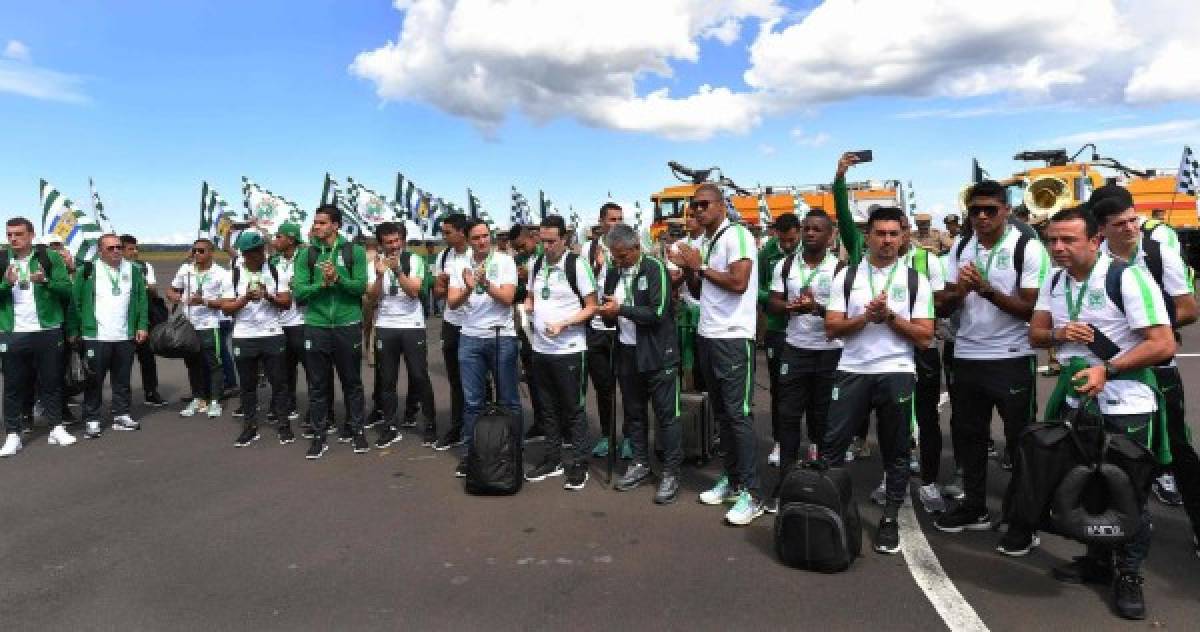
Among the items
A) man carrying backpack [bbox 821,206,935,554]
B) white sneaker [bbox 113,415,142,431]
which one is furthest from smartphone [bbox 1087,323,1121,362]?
white sneaker [bbox 113,415,142,431]

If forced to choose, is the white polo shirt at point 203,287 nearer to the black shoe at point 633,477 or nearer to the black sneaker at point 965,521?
the black shoe at point 633,477

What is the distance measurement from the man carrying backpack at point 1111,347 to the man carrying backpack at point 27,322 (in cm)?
807

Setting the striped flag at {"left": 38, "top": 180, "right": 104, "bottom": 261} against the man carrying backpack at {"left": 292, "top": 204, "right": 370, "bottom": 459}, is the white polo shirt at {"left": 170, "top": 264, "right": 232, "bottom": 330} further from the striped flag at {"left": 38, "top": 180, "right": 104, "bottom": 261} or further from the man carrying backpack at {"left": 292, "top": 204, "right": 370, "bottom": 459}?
the man carrying backpack at {"left": 292, "top": 204, "right": 370, "bottom": 459}

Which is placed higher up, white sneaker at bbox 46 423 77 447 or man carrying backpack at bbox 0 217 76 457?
man carrying backpack at bbox 0 217 76 457

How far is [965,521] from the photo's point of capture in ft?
14.4

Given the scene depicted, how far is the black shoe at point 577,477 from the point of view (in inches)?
211

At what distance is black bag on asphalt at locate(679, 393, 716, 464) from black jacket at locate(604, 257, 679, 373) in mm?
831

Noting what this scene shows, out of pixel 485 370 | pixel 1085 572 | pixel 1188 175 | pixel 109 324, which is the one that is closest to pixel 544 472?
pixel 485 370

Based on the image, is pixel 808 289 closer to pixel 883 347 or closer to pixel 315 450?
pixel 883 347

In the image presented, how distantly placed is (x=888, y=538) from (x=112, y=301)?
24.5ft

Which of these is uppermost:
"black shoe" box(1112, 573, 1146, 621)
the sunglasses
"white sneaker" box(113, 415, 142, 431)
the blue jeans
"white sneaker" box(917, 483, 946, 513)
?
the sunglasses

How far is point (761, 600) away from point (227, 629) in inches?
102

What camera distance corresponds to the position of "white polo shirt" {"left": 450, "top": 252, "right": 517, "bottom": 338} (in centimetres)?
590

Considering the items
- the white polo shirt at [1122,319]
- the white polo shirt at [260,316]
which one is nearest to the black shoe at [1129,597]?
the white polo shirt at [1122,319]
